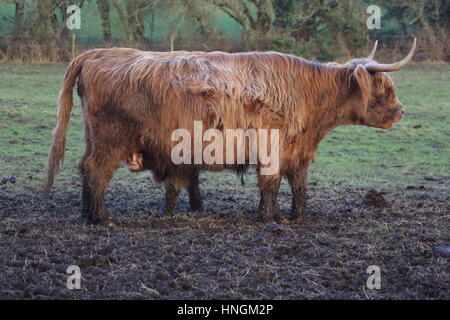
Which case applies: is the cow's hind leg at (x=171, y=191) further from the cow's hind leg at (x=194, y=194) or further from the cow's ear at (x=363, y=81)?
the cow's ear at (x=363, y=81)

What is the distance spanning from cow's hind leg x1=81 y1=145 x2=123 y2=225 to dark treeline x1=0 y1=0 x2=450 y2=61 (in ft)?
42.6

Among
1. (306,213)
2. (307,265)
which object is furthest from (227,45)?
(307,265)

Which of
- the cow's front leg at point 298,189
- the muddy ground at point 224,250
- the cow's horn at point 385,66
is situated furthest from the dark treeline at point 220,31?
the cow's front leg at point 298,189

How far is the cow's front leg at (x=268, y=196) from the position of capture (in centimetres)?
601

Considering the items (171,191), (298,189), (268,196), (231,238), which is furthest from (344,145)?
(231,238)

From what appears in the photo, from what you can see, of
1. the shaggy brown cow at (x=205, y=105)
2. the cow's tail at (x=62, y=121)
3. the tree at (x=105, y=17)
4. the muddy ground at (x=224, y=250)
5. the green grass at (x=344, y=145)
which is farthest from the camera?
the tree at (x=105, y=17)

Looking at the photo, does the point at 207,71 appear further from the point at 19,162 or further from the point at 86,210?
the point at 19,162

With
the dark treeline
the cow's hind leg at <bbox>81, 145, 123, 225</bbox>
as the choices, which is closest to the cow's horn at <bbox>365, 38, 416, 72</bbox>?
the cow's hind leg at <bbox>81, 145, 123, 225</bbox>

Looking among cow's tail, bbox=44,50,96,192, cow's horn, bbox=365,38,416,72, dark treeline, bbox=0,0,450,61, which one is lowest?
cow's tail, bbox=44,50,96,192

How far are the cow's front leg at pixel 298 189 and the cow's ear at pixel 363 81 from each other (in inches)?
28.9

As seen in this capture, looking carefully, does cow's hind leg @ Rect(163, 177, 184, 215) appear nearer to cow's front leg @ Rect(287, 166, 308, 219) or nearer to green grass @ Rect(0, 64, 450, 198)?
cow's front leg @ Rect(287, 166, 308, 219)

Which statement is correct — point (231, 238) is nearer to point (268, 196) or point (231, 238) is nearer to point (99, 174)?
point (268, 196)

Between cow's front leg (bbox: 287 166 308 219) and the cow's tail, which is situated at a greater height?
the cow's tail

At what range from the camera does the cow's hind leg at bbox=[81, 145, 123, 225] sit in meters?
5.80
